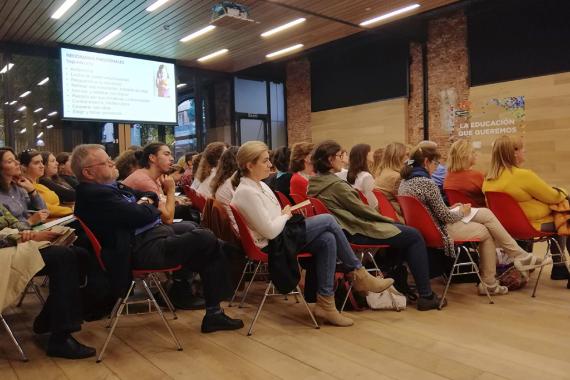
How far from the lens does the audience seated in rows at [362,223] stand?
3496 millimetres

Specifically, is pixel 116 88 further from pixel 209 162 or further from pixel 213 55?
pixel 209 162

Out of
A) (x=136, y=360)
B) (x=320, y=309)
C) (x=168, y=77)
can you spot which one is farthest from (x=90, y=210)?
(x=168, y=77)

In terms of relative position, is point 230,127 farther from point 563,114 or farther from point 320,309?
point 320,309

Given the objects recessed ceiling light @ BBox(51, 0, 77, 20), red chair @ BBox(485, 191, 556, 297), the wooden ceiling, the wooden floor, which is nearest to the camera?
the wooden floor

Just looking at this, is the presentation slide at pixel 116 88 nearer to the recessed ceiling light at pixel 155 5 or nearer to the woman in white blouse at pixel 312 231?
the recessed ceiling light at pixel 155 5

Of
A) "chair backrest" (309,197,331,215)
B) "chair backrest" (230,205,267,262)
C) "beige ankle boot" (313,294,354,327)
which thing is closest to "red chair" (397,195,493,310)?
"chair backrest" (309,197,331,215)

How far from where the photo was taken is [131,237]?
9.41 ft

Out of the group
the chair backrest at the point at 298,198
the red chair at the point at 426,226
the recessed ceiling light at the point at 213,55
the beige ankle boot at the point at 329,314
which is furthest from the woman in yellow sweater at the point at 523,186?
the recessed ceiling light at the point at 213,55

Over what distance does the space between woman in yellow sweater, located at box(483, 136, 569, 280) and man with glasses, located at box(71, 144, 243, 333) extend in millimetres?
2359

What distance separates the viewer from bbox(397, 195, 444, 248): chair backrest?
3617 mm

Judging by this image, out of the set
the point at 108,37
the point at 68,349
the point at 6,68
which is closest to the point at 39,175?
the point at 68,349

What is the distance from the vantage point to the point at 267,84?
12945 millimetres

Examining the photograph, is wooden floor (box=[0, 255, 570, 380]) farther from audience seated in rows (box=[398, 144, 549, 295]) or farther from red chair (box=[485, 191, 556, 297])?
red chair (box=[485, 191, 556, 297])

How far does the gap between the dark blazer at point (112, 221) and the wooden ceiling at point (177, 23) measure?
5435 millimetres
